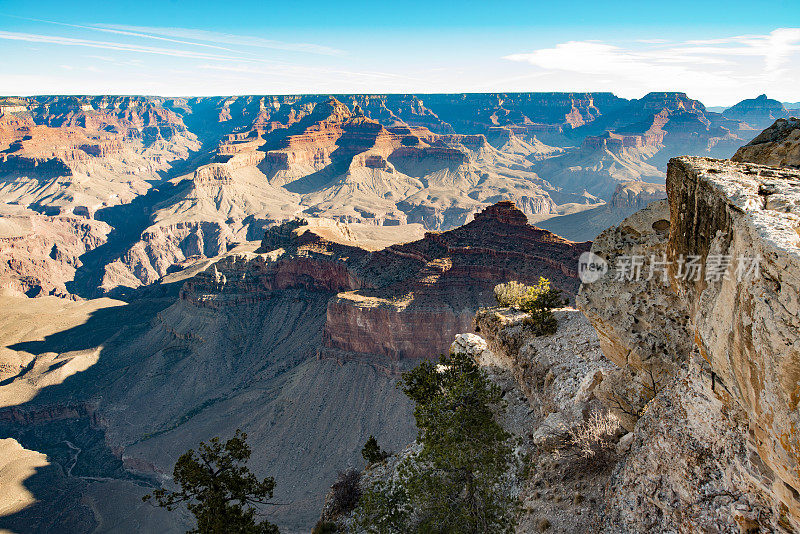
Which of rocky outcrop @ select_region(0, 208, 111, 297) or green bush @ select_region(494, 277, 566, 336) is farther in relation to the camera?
rocky outcrop @ select_region(0, 208, 111, 297)

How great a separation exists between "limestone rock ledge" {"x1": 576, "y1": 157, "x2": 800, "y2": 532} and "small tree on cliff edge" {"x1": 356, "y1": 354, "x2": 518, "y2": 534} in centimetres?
534

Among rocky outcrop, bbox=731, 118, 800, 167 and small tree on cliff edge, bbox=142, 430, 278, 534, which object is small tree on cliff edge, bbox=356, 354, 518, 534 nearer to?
small tree on cliff edge, bbox=142, 430, 278, 534

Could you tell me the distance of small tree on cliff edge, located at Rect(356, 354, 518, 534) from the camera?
1770 centimetres

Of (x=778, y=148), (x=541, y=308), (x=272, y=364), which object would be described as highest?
(x=778, y=148)

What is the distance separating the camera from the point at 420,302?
172ft

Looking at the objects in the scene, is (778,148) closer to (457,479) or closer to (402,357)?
(457,479)

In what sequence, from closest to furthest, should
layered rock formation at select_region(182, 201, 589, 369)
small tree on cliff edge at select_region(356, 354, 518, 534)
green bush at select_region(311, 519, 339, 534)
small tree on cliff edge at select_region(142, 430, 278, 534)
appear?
1. small tree on cliff edge at select_region(356, 354, 518, 534)
2. small tree on cliff edge at select_region(142, 430, 278, 534)
3. green bush at select_region(311, 519, 339, 534)
4. layered rock formation at select_region(182, 201, 589, 369)

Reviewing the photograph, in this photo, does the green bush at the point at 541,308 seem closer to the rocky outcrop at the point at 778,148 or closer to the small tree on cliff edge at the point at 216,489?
the rocky outcrop at the point at 778,148

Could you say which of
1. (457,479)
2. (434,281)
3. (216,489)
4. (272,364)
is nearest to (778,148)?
(457,479)

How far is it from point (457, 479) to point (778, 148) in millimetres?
15597

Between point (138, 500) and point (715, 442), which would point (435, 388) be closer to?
point (715, 442)

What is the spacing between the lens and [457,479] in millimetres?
19078

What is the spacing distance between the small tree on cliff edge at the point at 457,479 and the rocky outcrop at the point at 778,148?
12627mm

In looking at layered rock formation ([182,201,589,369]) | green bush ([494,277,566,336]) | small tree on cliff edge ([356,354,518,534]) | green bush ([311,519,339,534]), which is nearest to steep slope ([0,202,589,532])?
layered rock formation ([182,201,589,369])
